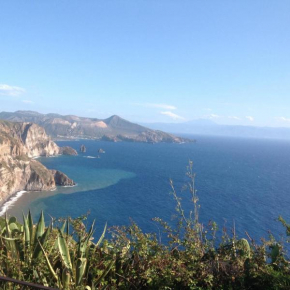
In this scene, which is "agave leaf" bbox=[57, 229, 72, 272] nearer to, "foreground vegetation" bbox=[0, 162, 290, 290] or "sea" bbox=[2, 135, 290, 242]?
"foreground vegetation" bbox=[0, 162, 290, 290]

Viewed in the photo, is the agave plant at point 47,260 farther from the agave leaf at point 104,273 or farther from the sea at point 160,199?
the sea at point 160,199

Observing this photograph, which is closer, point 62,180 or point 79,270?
point 79,270

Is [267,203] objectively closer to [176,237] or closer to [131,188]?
[131,188]

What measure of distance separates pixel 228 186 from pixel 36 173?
4506cm

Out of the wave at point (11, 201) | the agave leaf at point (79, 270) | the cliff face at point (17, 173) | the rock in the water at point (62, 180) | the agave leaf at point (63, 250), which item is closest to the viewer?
the agave leaf at point (79, 270)

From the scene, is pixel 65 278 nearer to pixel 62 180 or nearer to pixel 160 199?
pixel 160 199

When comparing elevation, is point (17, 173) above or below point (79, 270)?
below

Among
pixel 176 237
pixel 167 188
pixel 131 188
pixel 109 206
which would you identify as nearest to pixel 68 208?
pixel 109 206

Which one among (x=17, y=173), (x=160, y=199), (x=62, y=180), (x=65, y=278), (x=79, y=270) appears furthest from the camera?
(x=62, y=180)

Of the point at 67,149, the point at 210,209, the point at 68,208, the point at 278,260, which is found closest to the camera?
the point at 278,260

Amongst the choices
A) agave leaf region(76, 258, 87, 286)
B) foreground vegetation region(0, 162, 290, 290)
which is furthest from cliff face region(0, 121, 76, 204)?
agave leaf region(76, 258, 87, 286)

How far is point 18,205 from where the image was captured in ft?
165

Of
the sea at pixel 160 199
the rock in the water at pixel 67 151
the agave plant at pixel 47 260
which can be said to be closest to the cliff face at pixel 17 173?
the sea at pixel 160 199

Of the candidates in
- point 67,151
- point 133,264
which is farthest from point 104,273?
point 67,151
